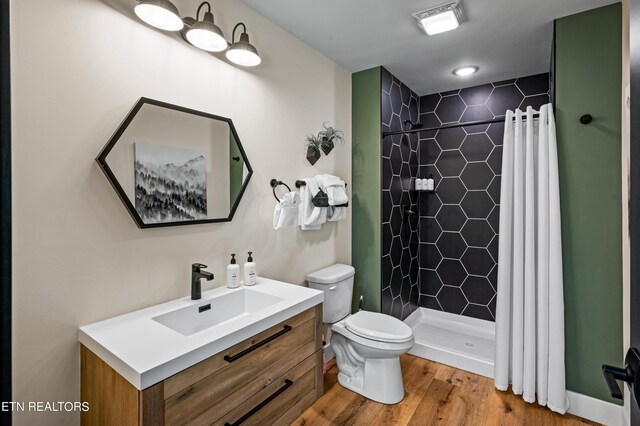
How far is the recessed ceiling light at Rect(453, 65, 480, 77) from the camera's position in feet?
9.38

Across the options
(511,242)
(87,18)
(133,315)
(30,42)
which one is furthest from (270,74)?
(511,242)

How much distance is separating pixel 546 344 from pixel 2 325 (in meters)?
2.68

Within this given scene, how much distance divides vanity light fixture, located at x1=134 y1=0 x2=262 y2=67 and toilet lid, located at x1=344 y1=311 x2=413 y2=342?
1821 millimetres

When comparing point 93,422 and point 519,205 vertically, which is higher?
point 519,205

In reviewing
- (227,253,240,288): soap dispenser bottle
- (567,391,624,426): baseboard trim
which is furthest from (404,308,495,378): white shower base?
(227,253,240,288): soap dispenser bottle

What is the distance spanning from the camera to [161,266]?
5.30 feet

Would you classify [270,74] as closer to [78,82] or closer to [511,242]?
[78,82]

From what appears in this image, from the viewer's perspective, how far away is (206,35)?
159 centimetres

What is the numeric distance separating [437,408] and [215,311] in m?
1.56

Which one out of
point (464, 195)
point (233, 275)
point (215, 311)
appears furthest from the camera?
point (464, 195)

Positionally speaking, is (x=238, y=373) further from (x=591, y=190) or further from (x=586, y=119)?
(x=586, y=119)

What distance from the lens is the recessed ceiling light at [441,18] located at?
199cm

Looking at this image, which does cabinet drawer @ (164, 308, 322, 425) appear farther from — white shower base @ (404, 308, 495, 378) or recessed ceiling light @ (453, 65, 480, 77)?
recessed ceiling light @ (453, 65, 480, 77)

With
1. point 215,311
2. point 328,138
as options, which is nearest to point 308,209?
point 328,138
